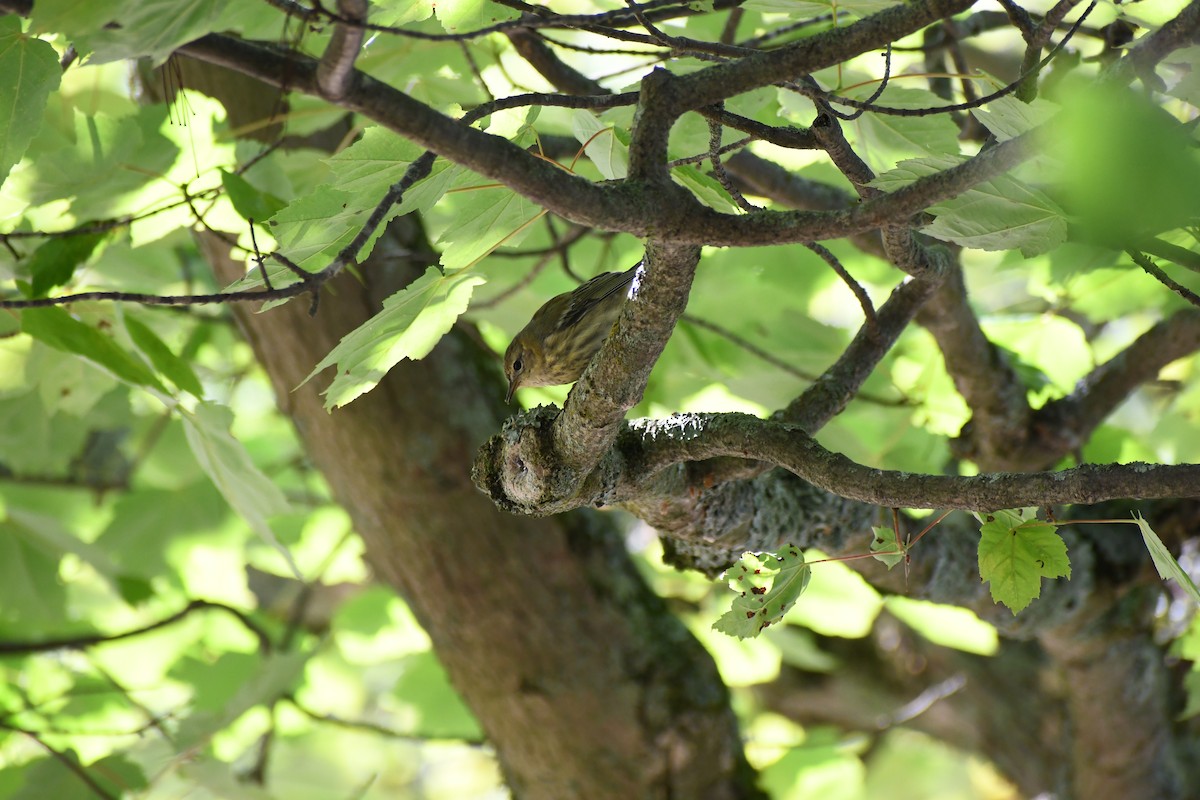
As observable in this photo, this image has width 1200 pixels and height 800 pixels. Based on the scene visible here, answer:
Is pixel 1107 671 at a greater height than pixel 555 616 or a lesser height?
lesser

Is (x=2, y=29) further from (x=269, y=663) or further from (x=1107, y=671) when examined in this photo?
(x=1107, y=671)

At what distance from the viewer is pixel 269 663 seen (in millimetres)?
1498

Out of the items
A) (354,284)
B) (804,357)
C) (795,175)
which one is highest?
(354,284)

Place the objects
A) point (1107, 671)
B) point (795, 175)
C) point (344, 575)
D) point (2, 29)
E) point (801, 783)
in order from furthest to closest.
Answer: point (344, 575), point (801, 783), point (1107, 671), point (795, 175), point (2, 29)

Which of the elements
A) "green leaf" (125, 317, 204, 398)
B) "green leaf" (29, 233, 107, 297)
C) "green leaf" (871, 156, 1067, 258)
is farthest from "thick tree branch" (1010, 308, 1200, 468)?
"green leaf" (29, 233, 107, 297)

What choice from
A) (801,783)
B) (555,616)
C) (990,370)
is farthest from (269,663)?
(801,783)

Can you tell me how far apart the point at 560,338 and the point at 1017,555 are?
1.04 metres

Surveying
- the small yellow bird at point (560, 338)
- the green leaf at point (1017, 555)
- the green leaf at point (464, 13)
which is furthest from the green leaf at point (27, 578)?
the green leaf at point (1017, 555)

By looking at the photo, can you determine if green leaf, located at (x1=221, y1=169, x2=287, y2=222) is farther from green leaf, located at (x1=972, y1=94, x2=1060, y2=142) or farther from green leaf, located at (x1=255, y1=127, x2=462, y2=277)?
green leaf, located at (x1=972, y1=94, x2=1060, y2=142)

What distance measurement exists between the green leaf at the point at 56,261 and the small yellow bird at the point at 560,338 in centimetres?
74

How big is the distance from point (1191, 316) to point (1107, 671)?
681 millimetres

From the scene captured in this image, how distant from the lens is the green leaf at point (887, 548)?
752 millimetres

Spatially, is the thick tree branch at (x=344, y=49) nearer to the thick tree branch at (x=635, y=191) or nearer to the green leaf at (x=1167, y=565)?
the thick tree branch at (x=635, y=191)

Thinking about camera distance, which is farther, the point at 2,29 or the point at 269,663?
the point at 269,663
